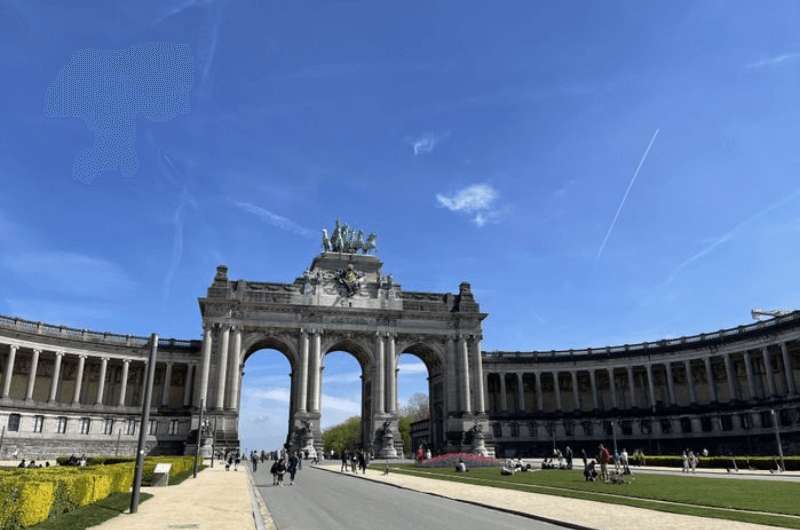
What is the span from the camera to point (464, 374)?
279ft

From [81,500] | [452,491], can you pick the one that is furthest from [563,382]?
[81,500]

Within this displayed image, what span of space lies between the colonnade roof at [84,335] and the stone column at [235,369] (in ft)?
28.3

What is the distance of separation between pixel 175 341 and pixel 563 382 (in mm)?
62307

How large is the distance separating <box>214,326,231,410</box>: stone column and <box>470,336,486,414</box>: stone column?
35.4 meters

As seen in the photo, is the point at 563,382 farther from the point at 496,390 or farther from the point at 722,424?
the point at 722,424

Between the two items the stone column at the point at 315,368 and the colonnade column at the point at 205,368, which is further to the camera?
the stone column at the point at 315,368

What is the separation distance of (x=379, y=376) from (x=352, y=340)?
670cm

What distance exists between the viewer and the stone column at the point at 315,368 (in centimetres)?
7906

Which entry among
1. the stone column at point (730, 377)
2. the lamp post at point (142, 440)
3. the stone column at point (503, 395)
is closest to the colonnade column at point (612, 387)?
the stone column at point (730, 377)

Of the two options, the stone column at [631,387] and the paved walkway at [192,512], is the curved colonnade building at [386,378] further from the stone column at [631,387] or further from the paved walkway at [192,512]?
the paved walkway at [192,512]

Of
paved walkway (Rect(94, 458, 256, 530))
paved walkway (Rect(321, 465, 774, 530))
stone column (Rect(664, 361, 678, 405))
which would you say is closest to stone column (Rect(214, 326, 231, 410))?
Answer: paved walkway (Rect(94, 458, 256, 530))

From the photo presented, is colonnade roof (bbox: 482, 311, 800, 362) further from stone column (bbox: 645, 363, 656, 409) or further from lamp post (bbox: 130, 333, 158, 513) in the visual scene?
lamp post (bbox: 130, 333, 158, 513)

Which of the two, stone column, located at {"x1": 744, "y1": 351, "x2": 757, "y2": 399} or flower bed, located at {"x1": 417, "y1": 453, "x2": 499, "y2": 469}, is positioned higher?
stone column, located at {"x1": 744, "y1": 351, "x2": 757, "y2": 399}

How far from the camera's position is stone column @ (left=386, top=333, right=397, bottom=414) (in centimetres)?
8194
